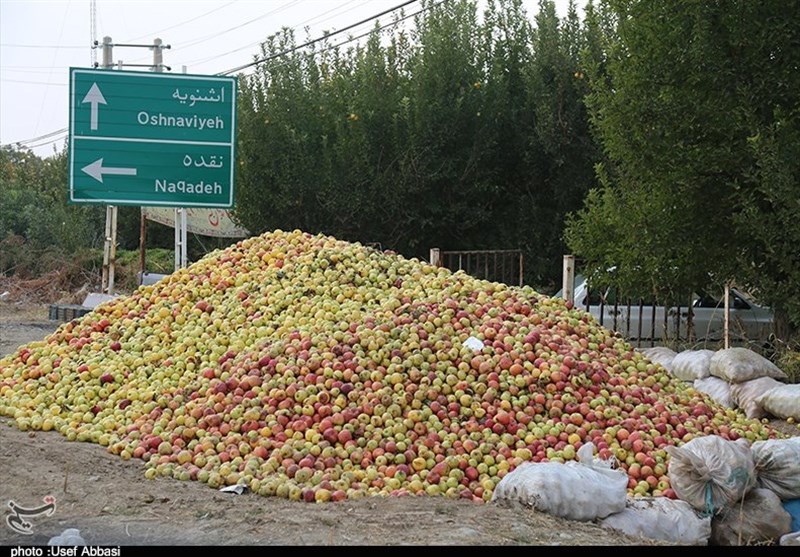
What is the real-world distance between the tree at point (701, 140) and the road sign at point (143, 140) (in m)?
5.45

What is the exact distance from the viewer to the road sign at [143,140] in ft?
44.3

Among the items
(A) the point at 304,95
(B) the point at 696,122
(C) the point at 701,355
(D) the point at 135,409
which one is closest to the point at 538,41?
(A) the point at 304,95

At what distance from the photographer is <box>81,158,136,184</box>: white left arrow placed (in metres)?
13.5

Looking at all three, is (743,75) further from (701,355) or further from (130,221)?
(130,221)

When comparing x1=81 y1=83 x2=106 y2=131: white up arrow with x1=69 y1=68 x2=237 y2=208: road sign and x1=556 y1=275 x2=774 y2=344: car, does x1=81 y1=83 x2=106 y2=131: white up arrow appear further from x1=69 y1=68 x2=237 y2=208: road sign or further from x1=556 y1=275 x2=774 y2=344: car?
x1=556 y1=275 x2=774 y2=344: car

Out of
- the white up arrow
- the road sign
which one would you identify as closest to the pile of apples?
the road sign

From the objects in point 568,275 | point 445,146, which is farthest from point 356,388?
point 445,146

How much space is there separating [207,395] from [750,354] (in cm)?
492

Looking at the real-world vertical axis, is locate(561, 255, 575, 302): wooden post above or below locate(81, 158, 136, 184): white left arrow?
below

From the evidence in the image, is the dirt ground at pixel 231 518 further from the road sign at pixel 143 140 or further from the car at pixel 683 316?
the road sign at pixel 143 140

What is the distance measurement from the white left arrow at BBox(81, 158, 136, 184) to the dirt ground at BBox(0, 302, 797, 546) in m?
7.48

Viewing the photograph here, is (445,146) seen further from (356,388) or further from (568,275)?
(356,388)

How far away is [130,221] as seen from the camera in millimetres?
29438

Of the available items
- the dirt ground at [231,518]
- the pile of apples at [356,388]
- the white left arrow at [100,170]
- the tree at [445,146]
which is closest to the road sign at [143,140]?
the white left arrow at [100,170]
